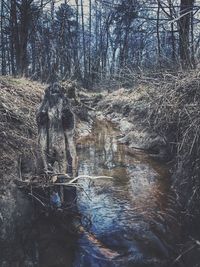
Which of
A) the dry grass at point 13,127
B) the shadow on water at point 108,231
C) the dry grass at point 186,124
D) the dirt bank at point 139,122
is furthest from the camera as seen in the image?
the dirt bank at point 139,122

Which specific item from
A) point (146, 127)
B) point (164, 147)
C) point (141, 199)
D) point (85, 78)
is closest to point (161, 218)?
point (141, 199)

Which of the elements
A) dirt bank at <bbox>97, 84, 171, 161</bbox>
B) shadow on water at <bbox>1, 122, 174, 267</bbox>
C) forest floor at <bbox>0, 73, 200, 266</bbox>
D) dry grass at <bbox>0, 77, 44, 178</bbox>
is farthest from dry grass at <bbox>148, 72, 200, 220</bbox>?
dry grass at <bbox>0, 77, 44, 178</bbox>

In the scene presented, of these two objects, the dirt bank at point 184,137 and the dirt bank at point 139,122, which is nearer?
the dirt bank at point 184,137

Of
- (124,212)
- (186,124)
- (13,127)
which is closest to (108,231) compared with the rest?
(124,212)

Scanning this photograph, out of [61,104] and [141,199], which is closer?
[61,104]

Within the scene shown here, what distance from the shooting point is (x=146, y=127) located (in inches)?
421

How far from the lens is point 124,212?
19.5ft

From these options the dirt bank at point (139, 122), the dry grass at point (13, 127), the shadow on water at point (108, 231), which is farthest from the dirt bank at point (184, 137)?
the dry grass at point (13, 127)

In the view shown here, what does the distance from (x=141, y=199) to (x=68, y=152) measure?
1.87m

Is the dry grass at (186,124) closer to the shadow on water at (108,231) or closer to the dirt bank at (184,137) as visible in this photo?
the dirt bank at (184,137)

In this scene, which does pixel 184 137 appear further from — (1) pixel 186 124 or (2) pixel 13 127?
(2) pixel 13 127

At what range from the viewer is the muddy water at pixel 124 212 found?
4645mm

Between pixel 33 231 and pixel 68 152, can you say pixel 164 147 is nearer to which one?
pixel 68 152

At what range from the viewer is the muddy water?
4.64 metres
